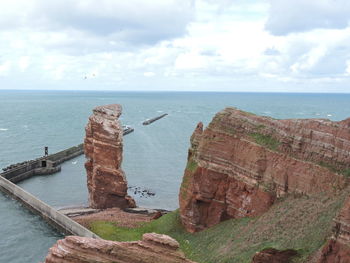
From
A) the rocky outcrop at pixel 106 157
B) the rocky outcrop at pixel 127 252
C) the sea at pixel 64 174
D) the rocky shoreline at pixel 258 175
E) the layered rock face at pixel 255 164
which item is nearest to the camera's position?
the rocky outcrop at pixel 127 252

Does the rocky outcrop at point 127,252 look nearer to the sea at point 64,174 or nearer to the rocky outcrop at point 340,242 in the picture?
the rocky outcrop at point 340,242

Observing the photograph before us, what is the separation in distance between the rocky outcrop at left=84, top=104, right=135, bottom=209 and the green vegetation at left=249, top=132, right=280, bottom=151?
845 inches

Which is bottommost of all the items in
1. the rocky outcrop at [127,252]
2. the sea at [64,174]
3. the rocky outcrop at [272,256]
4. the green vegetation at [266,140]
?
the sea at [64,174]

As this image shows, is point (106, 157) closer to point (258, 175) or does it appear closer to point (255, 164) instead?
point (255, 164)

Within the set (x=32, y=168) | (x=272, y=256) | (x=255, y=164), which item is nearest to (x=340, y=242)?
(x=272, y=256)

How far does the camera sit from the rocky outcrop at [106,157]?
5512 cm

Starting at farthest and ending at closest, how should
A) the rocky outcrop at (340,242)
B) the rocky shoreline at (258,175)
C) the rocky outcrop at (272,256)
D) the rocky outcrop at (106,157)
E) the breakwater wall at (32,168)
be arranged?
the breakwater wall at (32,168), the rocky outcrop at (106,157), the rocky shoreline at (258,175), the rocky outcrop at (272,256), the rocky outcrop at (340,242)

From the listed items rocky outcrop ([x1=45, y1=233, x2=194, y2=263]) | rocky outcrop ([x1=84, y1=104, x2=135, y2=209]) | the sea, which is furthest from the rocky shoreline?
the sea

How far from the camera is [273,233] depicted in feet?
104

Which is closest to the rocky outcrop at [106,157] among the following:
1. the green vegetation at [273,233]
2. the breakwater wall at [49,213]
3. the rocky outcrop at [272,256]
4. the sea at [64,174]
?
the breakwater wall at [49,213]

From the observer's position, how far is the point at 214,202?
42.3 metres

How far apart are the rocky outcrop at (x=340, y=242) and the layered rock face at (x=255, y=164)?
36.1ft

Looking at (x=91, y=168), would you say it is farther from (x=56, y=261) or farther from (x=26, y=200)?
(x=56, y=261)

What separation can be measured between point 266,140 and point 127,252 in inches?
839
